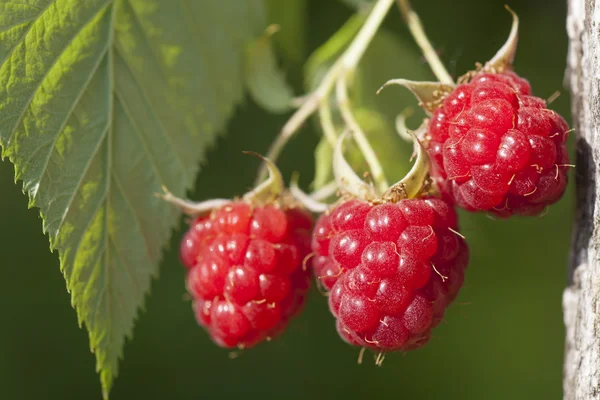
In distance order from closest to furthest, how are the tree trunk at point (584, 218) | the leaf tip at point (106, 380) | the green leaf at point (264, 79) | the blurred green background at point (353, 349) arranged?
1. the tree trunk at point (584, 218)
2. the leaf tip at point (106, 380)
3. the green leaf at point (264, 79)
4. the blurred green background at point (353, 349)

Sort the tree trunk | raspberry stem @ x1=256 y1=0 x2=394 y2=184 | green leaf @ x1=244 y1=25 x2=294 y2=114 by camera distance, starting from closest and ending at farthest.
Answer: the tree trunk < raspberry stem @ x1=256 y1=0 x2=394 y2=184 < green leaf @ x1=244 y1=25 x2=294 y2=114

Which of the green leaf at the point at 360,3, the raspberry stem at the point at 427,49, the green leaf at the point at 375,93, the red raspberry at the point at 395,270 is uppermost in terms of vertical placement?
the raspberry stem at the point at 427,49

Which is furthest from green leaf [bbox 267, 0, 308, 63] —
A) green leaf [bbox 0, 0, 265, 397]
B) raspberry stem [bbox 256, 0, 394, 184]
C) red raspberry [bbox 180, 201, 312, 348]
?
red raspberry [bbox 180, 201, 312, 348]

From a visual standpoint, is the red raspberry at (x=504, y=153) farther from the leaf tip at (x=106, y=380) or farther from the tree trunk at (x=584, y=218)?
the leaf tip at (x=106, y=380)

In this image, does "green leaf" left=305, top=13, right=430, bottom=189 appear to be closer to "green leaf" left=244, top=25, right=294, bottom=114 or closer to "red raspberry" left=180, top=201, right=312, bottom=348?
"green leaf" left=244, top=25, right=294, bottom=114

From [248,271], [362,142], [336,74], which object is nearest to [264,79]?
Answer: [336,74]

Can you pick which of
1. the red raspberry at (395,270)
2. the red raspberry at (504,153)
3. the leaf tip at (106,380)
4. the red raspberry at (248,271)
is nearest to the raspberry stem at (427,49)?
the red raspberry at (504,153)

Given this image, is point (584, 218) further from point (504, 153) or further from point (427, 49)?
point (427, 49)
